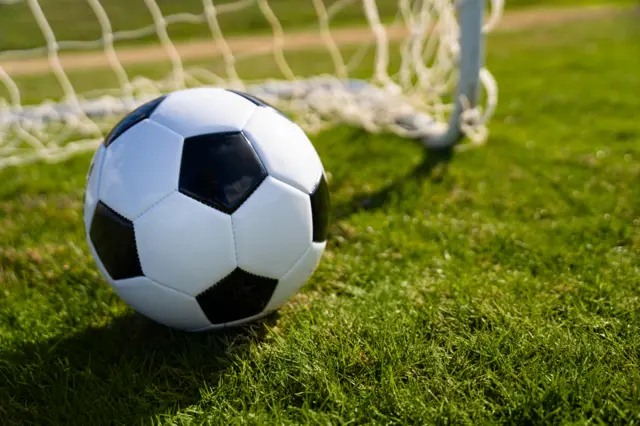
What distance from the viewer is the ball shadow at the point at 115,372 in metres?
2.04

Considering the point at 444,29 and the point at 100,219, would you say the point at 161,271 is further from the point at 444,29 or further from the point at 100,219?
the point at 444,29

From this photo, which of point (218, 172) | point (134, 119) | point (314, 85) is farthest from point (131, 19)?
point (218, 172)

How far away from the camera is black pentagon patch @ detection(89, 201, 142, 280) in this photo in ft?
7.29

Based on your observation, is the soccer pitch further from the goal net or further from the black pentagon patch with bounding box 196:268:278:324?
the goal net

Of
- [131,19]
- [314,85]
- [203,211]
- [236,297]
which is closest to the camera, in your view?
[203,211]

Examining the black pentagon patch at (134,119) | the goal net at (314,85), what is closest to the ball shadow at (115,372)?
the black pentagon patch at (134,119)

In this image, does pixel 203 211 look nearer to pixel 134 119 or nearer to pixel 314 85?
pixel 134 119

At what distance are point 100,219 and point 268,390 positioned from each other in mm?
903

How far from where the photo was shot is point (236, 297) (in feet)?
7.42

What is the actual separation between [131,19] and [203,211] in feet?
42.5

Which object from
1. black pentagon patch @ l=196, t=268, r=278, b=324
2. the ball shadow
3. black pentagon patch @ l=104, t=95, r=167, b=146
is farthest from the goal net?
the ball shadow

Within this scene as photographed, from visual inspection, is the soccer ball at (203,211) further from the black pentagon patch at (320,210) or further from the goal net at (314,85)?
the goal net at (314,85)

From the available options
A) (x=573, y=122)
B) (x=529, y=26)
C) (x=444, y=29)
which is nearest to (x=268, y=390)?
(x=444, y=29)

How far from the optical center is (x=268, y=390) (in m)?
2.08
